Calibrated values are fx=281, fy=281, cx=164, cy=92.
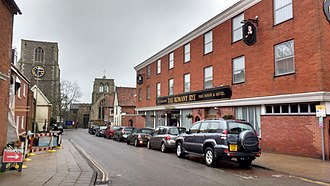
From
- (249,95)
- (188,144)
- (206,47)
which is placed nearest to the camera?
(188,144)

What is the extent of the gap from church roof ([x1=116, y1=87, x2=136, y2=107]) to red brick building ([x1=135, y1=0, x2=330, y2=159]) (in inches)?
1023

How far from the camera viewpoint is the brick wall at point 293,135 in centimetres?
1295

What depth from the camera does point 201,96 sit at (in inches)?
888

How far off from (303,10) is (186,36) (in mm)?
12586

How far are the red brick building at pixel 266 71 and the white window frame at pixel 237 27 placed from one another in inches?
2.3

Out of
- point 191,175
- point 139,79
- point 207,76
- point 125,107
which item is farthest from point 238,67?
point 125,107

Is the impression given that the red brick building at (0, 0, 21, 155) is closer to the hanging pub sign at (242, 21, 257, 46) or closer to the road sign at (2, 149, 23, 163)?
the road sign at (2, 149, 23, 163)

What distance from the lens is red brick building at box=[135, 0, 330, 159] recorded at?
13.3 metres

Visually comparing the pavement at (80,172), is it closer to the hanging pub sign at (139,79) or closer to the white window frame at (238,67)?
the white window frame at (238,67)

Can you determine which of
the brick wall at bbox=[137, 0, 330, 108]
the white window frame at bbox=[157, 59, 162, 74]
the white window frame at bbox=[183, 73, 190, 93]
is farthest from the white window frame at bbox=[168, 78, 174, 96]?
the brick wall at bbox=[137, 0, 330, 108]

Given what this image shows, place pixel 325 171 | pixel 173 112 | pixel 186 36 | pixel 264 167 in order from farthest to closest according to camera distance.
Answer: pixel 173 112 < pixel 186 36 < pixel 264 167 < pixel 325 171

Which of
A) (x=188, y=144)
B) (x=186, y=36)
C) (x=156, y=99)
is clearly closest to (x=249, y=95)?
(x=188, y=144)

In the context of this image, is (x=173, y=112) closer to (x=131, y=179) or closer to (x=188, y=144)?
(x=188, y=144)

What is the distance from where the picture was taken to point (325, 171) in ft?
32.6
